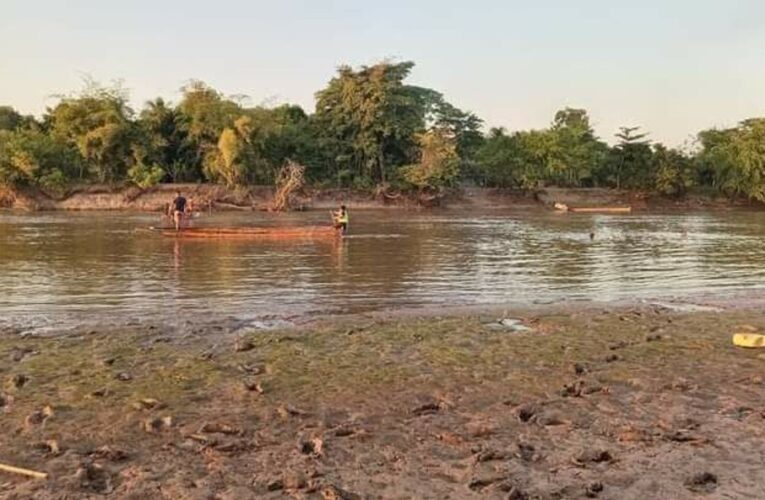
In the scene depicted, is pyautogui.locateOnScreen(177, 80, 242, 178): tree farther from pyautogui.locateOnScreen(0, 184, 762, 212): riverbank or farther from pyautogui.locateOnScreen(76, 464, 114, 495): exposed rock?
pyautogui.locateOnScreen(76, 464, 114, 495): exposed rock

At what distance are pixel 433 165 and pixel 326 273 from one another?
46.3 meters

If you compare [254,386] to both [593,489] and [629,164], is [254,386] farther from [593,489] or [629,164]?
[629,164]

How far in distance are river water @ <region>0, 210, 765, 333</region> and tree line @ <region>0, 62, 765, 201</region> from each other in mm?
30027

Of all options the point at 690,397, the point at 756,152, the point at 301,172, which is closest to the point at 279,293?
the point at 690,397

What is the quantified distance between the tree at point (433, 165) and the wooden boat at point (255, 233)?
33747mm

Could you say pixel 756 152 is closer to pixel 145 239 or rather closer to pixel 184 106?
pixel 184 106

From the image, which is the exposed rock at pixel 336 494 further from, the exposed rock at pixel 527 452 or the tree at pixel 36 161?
the tree at pixel 36 161

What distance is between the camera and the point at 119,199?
62.5m

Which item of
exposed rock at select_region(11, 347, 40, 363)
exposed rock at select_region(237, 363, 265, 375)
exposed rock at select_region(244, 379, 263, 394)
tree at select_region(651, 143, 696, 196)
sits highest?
tree at select_region(651, 143, 696, 196)

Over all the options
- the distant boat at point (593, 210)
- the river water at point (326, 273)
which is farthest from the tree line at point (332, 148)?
the river water at point (326, 273)

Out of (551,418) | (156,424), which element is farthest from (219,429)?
(551,418)

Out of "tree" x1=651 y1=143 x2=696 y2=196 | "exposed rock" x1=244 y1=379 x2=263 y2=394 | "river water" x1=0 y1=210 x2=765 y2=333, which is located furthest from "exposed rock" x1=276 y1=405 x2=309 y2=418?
"tree" x1=651 y1=143 x2=696 y2=196

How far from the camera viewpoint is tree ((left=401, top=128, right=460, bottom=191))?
213ft

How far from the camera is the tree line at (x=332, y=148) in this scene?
6272 centimetres
